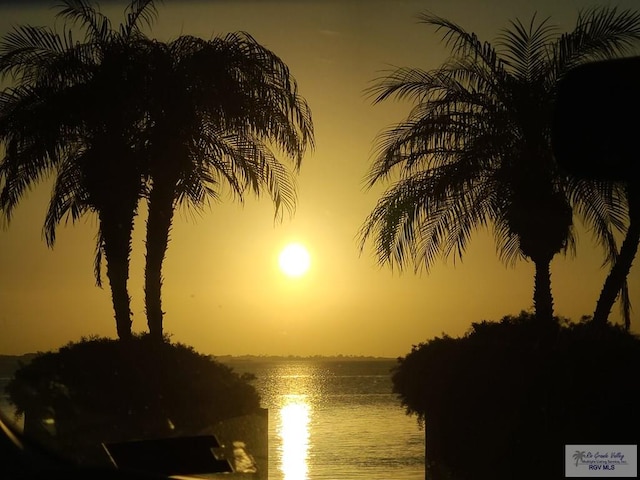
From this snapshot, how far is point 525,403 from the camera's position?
7.86 meters

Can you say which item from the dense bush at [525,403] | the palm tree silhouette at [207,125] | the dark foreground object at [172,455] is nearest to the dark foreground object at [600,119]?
the dark foreground object at [172,455]

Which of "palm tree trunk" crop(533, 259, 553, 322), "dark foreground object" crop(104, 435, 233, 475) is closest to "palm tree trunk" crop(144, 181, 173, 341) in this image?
"palm tree trunk" crop(533, 259, 553, 322)

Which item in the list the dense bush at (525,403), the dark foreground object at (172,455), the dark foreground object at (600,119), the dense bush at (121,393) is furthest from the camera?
the dense bush at (121,393)

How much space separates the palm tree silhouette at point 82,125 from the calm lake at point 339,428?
2.75 metres

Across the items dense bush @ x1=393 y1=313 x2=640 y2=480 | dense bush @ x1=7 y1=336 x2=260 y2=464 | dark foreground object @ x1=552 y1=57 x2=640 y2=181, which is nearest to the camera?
dark foreground object @ x1=552 y1=57 x2=640 y2=181

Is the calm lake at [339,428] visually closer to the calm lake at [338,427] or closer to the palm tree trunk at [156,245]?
the calm lake at [338,427]

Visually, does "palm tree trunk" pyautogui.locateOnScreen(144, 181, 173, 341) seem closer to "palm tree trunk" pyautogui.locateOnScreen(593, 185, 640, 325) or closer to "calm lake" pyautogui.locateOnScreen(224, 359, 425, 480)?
"calm lake" pyautogui.locateOnScreen(224, 359, 425, 480)

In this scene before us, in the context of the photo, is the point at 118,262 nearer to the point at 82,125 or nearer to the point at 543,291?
the point at 82,125

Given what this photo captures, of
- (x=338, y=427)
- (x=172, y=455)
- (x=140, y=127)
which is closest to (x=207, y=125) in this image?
(x=140, y=127)

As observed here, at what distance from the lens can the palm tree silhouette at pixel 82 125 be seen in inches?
465

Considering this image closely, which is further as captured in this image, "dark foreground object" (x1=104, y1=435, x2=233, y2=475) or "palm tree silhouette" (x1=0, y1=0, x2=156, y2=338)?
"palm tree silhouette" (x1=0, y1=0, x2=156, y2=338)

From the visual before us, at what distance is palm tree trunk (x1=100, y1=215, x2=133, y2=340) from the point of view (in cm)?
1261

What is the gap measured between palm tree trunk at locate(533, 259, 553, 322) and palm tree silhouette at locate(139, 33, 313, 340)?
3703mm

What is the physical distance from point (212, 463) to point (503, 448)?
4.58 meters
